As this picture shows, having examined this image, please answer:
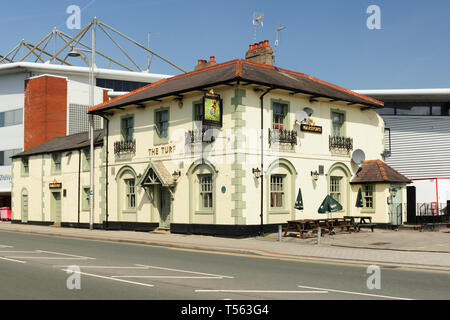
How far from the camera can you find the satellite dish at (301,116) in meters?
24.8

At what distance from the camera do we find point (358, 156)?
89.9 feet

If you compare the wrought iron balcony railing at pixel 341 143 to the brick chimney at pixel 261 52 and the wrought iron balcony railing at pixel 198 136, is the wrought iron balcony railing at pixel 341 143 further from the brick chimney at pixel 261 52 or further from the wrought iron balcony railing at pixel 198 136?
the wrought iron balcony railing at pixel 198 136

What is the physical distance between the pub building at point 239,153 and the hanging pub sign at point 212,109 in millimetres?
44

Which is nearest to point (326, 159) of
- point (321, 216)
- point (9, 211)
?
point (321, 216)

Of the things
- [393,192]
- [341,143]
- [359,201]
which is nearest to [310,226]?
[359,201]

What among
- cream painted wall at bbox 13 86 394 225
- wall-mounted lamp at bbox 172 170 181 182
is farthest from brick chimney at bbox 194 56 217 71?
wall-mounted lamp at bbox 172 170 181 182

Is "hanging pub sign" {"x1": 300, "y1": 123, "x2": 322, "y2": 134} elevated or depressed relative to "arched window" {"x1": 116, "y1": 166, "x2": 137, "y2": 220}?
elevated

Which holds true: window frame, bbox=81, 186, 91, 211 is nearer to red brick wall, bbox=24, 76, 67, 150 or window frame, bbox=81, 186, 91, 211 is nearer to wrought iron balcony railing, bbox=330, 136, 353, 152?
wrought iron balcony railing, bbox=330, 136, 353, 152

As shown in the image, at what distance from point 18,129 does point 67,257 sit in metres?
37.2

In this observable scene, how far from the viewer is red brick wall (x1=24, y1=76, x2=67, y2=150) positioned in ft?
153

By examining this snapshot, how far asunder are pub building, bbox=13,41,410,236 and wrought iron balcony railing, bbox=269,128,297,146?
51mm

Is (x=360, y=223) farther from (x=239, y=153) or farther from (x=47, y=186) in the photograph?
(x=47, y=186)

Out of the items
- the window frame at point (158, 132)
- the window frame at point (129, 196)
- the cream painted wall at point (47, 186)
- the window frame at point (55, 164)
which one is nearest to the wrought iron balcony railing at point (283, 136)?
the window frame at point (158, 132)
